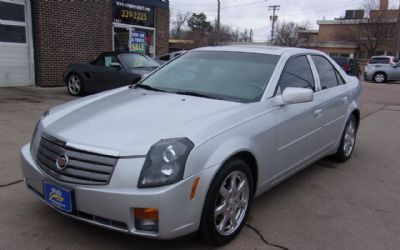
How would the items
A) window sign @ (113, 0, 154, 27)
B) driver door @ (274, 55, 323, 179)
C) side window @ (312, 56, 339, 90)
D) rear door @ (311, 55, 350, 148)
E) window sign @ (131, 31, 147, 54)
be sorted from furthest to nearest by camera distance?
window sign @ (131, 31, 147, 54)
window sign @ (113, 0, 154, 27)
side window @ (312, 56, 339, 90)
rear door @ (311, 55, 350, 148)
driver door @ (274, 55, 323, 179)

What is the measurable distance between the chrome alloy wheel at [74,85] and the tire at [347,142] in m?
8.04

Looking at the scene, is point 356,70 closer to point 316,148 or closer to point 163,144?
point 316,148

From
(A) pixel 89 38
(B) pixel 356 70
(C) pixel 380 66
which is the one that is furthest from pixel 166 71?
(B) pixel 356 70

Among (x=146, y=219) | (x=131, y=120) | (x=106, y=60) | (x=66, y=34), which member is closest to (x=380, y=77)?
(x=66, y=34)

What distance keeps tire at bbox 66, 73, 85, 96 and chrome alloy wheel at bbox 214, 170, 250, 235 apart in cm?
915

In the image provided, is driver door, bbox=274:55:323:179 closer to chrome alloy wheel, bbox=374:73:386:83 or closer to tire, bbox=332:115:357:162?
tire, bbox=332:115:357:162

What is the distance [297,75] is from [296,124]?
65 centimetres

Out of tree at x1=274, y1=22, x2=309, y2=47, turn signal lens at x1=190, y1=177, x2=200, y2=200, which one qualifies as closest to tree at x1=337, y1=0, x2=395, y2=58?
tree at x1=274, y1=22, x2=309, y2=47

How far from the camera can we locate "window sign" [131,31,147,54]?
16719mm

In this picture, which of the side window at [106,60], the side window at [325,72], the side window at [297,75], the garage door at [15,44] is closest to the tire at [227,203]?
the side window at [297,75]

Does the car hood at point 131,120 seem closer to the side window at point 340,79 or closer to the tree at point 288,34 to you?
the side window at point 340,79

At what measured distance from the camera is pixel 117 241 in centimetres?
325

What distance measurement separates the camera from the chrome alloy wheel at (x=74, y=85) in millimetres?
11808

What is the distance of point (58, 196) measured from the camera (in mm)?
3006
